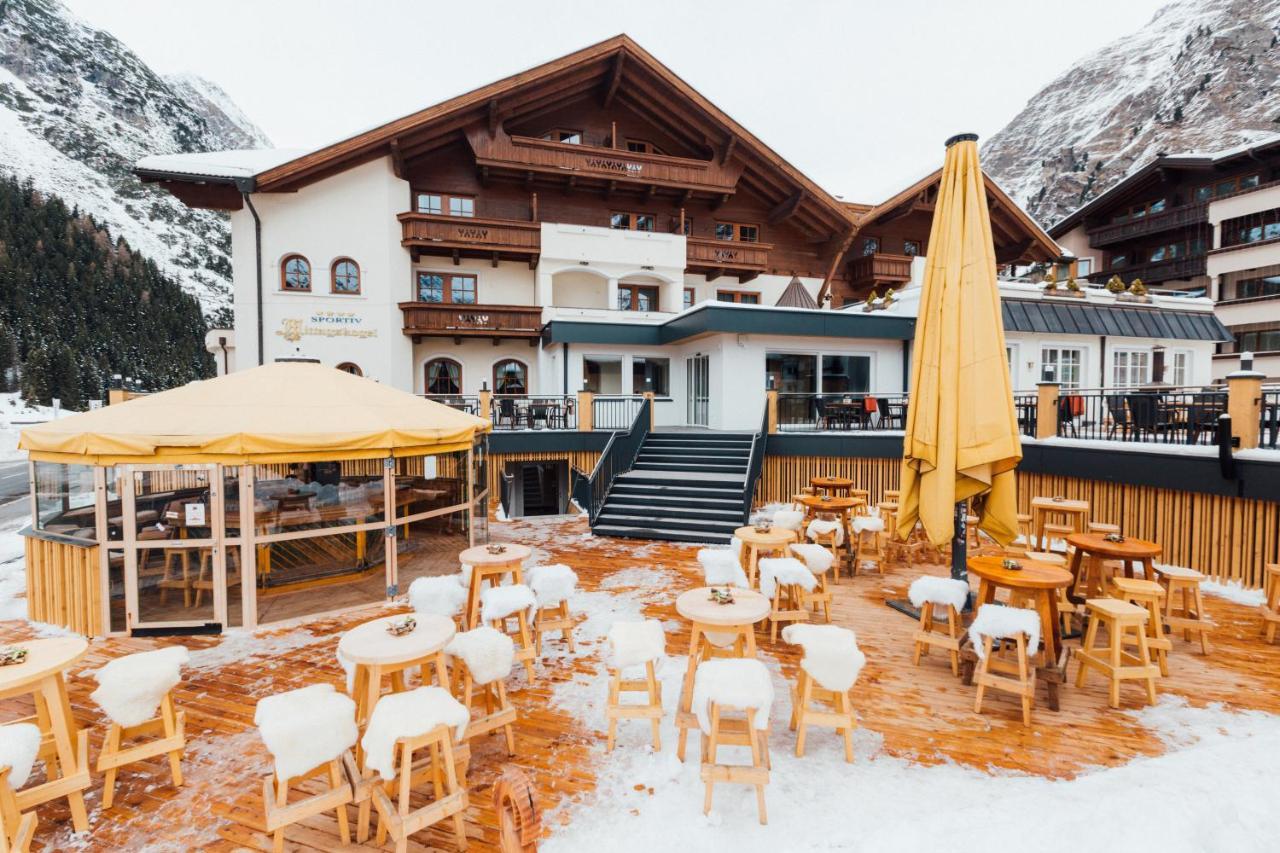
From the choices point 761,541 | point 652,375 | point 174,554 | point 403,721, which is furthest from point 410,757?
point 652,375

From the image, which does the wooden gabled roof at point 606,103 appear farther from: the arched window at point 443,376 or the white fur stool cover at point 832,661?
the white fur stool cover at point 832,661

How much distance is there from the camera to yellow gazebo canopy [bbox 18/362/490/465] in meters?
6.22

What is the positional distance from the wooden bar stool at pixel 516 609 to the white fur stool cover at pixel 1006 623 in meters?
4.08

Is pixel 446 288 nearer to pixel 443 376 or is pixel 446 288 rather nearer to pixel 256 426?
pixel 443 376

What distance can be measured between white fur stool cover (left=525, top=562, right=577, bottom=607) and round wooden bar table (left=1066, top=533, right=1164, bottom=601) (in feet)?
17.2

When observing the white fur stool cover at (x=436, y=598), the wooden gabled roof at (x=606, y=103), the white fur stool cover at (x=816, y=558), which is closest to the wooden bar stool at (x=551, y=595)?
the white fur stool cover at (x=436, y=598)

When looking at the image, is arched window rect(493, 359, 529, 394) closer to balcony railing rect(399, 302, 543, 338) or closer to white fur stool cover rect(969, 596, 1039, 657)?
balcony railing rect(399, 302, 543, 338)

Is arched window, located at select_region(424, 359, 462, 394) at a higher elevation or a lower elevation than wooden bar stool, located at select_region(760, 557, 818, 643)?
higher

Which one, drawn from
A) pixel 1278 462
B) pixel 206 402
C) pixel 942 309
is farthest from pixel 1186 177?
pixel 206 402

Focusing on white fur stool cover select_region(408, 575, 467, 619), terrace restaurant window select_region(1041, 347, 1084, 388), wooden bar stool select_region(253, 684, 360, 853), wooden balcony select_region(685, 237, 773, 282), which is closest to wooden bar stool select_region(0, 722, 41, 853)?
wooden bar stool select_region(253, 684, 360, 853)

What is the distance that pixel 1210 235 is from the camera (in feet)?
97.9

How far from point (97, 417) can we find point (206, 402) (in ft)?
4.17

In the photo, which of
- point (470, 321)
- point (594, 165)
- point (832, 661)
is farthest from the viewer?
point (594, 165)

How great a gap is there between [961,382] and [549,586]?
4.78 metres
